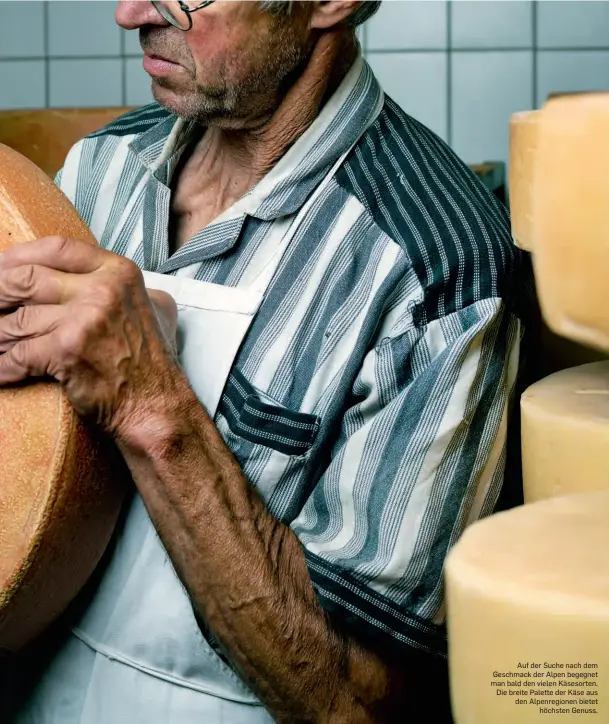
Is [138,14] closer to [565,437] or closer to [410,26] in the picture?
[565,437]

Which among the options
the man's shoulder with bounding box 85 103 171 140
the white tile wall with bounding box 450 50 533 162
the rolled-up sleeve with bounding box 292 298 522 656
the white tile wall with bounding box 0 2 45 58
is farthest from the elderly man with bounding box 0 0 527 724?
the white tile wall with bounding box 0 2 45 58

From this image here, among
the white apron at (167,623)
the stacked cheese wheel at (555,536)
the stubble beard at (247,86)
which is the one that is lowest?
the white apron at (167,623)

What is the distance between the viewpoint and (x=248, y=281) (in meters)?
1.21

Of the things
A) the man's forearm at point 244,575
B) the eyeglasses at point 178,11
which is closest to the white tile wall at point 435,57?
the eyeglasses at point 178,11

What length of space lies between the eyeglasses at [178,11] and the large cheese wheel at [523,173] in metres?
0.54

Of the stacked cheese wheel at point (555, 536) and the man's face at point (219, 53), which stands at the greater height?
the man's face at point (219, 53)

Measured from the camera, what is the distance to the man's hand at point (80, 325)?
0.95 metres

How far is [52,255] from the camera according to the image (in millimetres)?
955

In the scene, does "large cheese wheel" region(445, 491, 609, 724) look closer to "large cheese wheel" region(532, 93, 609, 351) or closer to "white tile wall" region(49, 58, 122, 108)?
"large cheese wheel" region(532, 93, 609, 351)

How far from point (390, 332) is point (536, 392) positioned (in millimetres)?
326

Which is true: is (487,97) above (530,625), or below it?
above

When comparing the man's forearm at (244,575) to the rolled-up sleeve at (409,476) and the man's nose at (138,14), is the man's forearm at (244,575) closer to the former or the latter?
the rolled-up sleeve at (409,476)

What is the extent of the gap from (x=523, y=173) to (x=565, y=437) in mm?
186

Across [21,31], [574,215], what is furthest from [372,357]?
[21,31]
